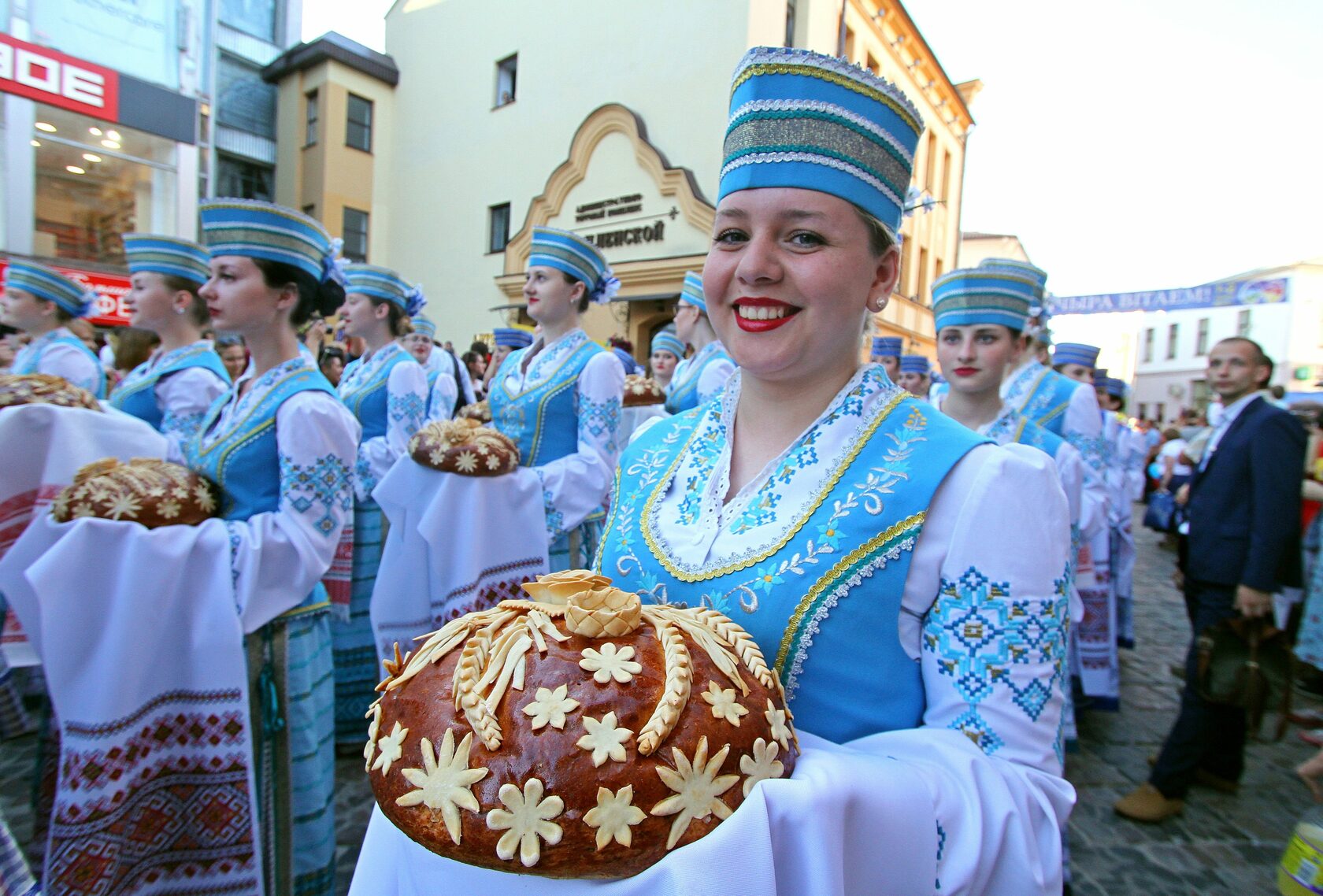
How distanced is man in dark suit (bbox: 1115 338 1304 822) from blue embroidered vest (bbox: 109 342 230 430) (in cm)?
482

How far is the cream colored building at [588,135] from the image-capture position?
1370cm

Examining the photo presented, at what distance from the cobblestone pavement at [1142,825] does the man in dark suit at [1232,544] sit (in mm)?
130

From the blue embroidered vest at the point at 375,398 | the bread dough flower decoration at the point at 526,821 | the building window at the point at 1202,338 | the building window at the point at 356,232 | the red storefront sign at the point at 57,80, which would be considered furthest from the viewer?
the building window at the point at 1202,338

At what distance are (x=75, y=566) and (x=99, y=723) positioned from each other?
445mm

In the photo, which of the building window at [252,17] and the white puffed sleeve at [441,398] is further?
the building window at [252,17]

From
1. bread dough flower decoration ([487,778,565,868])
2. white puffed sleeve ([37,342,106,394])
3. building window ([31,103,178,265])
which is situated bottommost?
bread dough flower decoration ([487,778,565,868])

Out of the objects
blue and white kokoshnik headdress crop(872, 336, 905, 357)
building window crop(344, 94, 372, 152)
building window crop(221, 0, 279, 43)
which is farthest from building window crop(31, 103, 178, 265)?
blue and white kokoshnik headdress crop(872, 336, 905, 357)

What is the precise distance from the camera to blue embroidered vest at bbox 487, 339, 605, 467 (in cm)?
377

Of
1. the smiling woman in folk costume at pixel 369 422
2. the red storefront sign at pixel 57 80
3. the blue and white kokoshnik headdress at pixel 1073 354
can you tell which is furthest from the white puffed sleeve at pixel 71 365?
the red storefront sign at pixel 57 80

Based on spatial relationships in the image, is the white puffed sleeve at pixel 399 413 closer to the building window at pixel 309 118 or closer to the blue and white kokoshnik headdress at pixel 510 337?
the blue and white kokoshnik headdress at pixel 510 337

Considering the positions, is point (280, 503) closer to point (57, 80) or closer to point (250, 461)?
point (250, 461)

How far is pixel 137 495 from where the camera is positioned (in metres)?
2.03

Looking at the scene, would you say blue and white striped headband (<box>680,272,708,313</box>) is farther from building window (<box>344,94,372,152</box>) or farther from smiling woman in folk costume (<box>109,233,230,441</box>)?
building window (<box>344,94,372,152</box>)

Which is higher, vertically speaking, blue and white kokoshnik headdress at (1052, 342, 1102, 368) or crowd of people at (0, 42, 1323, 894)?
blue and white kokoshnik headdress at (1052, 342, 1102, 368)
